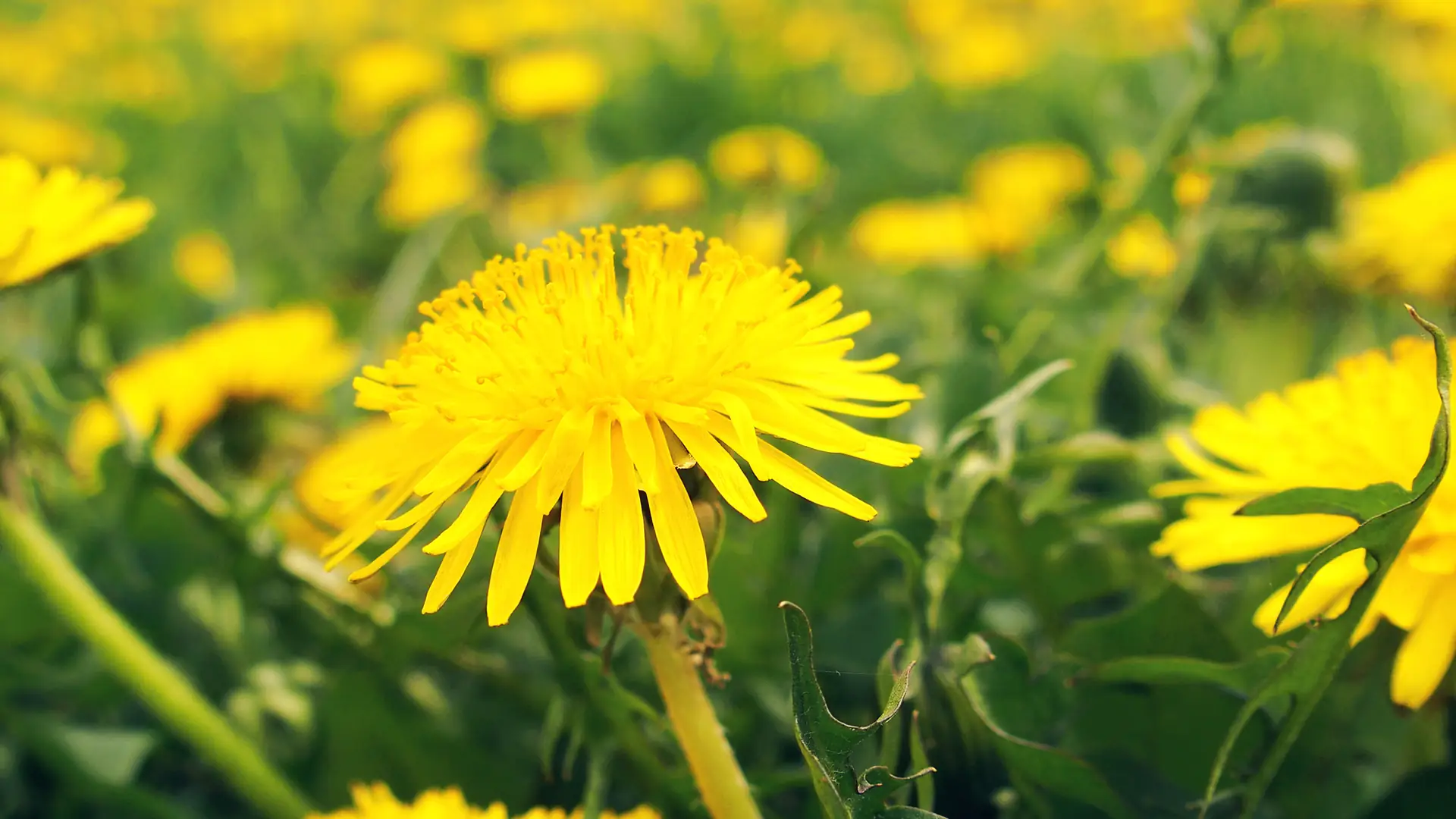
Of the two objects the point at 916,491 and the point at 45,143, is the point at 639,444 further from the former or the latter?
the point at 45,143

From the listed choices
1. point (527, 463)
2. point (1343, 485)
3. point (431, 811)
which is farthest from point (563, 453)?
point (1343, 485)

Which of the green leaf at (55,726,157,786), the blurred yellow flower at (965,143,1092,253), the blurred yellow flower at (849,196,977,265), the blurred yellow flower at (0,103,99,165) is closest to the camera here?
the green leaf at (55,726,157,786)

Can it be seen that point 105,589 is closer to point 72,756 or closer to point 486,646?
point 72,756

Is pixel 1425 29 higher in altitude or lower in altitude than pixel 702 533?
higher

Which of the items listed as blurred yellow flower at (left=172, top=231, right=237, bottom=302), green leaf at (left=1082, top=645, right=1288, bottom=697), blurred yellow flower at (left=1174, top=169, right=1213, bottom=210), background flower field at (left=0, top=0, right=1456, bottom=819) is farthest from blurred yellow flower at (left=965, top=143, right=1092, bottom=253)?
blurred yellow flower at (left=172, top=231, right=237, bottom=302)

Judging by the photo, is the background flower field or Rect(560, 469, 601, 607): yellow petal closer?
Rect(560, 469, 601, 607): yellow petal

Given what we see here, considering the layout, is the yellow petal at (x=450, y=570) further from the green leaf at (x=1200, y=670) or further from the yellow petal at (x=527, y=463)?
the green leaf at (x=1200, y=670)

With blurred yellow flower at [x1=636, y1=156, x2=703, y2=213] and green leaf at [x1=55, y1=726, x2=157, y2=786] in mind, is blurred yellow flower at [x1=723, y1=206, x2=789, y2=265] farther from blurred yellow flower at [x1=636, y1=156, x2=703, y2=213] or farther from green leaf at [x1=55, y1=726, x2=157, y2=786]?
green leaf at [x1=55, y1=726, x2=157, y2=786]

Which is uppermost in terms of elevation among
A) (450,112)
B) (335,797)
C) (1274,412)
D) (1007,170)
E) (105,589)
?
(450,112)

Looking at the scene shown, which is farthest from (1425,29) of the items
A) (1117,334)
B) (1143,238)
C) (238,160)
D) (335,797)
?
(238,160)
